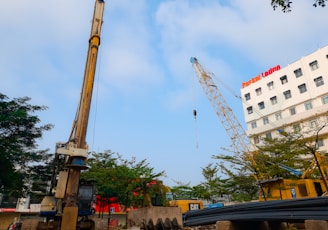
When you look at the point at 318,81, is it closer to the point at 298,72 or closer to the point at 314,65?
the point at 314,65

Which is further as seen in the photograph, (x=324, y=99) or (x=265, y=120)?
(x=265, y=120)

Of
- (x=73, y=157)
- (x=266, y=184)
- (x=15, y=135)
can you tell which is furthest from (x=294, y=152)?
(x=15, y=135)

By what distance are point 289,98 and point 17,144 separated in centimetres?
3688

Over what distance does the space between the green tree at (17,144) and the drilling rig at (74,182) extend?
18.2 ft

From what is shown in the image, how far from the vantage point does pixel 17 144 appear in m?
16.5

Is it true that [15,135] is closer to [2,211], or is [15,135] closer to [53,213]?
[53,213]

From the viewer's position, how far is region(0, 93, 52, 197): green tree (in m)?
15.0

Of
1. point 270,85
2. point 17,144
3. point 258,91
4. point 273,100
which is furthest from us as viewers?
point 258,91

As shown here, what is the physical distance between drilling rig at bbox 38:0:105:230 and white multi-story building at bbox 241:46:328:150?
23438mm

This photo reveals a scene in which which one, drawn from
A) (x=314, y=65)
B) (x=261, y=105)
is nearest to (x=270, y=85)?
(x=261, y=105)

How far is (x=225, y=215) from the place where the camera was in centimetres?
709

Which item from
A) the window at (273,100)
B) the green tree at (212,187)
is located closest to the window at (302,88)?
the window at (273,100)

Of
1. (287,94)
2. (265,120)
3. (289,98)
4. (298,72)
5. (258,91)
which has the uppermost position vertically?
(258,91)

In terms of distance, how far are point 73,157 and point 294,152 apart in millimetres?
18741
